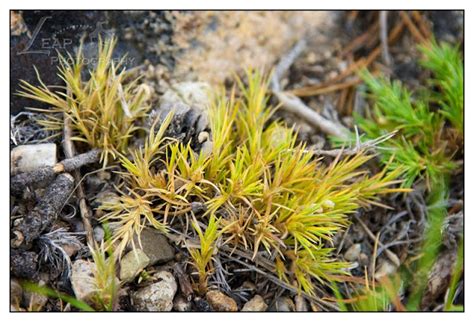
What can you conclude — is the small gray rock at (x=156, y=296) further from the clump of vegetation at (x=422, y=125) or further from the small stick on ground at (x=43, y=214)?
the clump of vegetation at (x=422, y=125)

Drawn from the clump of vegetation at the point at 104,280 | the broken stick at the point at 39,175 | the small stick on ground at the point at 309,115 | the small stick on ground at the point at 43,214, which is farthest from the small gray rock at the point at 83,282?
the small stick on ground at the point at 309,115

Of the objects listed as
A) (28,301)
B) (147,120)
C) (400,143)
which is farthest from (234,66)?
(28,301)

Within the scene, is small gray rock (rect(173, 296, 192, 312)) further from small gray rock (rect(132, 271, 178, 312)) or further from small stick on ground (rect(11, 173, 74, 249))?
small stick on ground (rect(11, 173, 74, 249))

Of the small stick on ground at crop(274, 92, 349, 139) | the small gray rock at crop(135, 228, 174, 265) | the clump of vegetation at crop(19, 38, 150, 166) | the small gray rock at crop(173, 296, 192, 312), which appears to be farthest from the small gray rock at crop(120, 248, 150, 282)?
the small stick on ground at crop(274, 92, 349, 139)

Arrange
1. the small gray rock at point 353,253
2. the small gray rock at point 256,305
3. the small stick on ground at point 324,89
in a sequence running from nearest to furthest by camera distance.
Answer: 1. the small gray rock at point 256,305
2. the small gray rock at point 353,253
3. the small stick on ground at point 324,89

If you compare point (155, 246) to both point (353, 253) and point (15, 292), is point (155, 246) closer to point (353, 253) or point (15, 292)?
point (15, 292)
